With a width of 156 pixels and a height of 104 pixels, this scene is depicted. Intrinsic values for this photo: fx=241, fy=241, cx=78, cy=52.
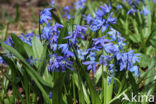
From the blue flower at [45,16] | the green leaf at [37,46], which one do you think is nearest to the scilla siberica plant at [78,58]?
the blue flower at [45,16]

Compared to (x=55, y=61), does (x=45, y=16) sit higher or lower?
higher

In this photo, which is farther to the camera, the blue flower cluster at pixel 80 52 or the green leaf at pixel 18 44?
the green leaf at pixel 18 44

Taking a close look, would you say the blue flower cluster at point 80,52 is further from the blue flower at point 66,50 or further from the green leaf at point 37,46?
the green leaf at point 37,46

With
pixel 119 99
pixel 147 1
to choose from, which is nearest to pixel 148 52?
pixel 147 1

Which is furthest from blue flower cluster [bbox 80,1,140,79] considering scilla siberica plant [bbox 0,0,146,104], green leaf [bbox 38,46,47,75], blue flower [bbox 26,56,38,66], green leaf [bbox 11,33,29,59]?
green leaf [bbox 11,33,29,59]

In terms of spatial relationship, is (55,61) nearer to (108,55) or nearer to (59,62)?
(59,62)

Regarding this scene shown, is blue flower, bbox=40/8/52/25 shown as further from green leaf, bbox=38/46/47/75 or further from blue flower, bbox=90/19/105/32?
blue flower, bbox=90/19/105/32

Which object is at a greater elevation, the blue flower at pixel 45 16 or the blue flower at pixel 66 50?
the blue flower at pixel 45 16

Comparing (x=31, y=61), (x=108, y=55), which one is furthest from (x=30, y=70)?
(x=108, y=55)

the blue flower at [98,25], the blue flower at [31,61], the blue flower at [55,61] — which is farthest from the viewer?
the blue flower at [31,61]

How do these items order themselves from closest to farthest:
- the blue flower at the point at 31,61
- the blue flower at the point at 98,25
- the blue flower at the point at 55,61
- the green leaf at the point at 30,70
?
the blue flower at the point at 55,61 < the green leaf at the point at 30,70 < the blue flower at the point at 98,25 < the blue flower at the point at 31,61

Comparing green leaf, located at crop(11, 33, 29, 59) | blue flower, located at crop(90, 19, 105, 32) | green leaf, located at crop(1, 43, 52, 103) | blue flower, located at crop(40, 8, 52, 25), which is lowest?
green leaf, located at crop(1, 43, 52, 103)

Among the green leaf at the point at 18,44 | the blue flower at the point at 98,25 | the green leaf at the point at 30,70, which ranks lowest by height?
the green leaf at the point at 30,70
